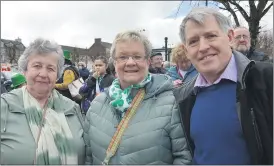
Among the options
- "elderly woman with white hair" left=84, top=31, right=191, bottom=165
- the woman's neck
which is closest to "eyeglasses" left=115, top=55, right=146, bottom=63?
"elderly woman with white hair" left=84, top=31, right=191, bottom=165

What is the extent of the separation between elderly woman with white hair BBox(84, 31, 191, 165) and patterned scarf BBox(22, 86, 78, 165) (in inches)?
6.6

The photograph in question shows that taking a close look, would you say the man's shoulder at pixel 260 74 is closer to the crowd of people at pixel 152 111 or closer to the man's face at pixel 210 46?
the crowd of people at pixel 152 111

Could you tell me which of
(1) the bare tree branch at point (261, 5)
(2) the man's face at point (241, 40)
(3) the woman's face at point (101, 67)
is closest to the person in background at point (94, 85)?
(3) the woman's face at point (101, 67)

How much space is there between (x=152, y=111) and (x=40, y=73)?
984mm

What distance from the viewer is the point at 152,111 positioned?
87.2 inches

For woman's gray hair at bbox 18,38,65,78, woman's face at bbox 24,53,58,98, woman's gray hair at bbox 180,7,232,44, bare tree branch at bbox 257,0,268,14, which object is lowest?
woman's face at bbox 24,53,58,98

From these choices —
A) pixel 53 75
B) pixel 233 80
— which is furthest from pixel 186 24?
pixel 53 75

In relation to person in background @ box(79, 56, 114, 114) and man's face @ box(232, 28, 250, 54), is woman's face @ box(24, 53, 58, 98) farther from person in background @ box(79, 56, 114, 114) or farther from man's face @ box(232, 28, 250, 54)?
person in background @ box(79, 56, 114, 114)

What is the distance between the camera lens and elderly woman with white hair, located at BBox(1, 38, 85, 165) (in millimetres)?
2230

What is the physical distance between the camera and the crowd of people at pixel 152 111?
181cm

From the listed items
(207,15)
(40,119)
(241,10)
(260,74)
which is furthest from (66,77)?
(241,10)

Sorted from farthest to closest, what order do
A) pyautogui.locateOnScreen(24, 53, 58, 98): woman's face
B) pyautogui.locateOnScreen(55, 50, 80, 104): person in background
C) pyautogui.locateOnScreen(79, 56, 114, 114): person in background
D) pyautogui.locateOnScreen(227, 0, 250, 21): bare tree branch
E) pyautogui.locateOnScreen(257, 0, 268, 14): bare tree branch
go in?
pyautogui.locateOnScreen(227, 0, 250, 21): bare tree branch
pyautogui.locateOnScreen(257, 0, 268, 14): bare tree branch
pyautogui.locateOnScreen(79, 56, 114, 114): person in background
pyautogui.locateOnScreen(55, 50, 80, 104): person in background
pyautogui.locateOnScreen(24, 53, 58, 98): woman's face

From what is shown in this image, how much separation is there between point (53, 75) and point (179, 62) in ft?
7.82

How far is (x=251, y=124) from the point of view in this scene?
5.62 feet
